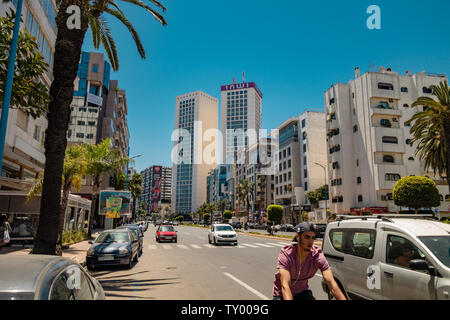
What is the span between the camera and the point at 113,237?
13.3 metres

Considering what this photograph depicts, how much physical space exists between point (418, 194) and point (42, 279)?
126 ft

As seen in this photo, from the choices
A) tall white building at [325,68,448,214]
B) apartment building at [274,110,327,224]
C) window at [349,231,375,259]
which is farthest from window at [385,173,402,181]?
window at [349,231,375,259]

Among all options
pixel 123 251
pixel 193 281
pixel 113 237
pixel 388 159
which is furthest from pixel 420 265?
pixel 388 159

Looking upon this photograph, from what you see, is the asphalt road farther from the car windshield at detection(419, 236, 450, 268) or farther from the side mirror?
the side mirror

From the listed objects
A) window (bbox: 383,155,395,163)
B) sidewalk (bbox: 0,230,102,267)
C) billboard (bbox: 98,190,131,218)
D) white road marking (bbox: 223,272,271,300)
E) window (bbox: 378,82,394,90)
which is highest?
window (bbox: 378,82,394,90)

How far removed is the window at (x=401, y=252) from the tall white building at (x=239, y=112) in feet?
528

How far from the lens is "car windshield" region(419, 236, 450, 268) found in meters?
4.49

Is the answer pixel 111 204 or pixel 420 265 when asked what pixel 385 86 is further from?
pixel 420 265

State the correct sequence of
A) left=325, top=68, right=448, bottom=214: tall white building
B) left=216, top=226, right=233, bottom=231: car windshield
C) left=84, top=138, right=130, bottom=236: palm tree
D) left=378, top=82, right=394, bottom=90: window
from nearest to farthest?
left=216, top=226, right=233, bottom=231: car windshield → left=84, top=138, right=130, bottom=236: palm tree → left=325, top=68, right=448, bottom=214: tall white building → left=378, top=82, right=394, bottom=90: window

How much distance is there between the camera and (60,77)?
10148mm

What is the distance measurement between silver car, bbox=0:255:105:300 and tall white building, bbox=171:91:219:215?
549 feet
